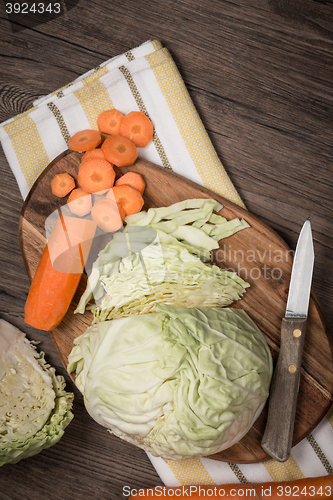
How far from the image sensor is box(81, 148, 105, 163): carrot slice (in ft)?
6.13

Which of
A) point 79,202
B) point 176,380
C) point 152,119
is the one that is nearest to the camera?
point 176,380

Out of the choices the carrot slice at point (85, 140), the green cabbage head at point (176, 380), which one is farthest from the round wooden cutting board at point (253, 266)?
the green cabbage head at point (176, 380)

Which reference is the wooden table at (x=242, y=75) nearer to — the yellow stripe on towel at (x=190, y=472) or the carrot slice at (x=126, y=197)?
the carrot slice at (x=126, y=197)

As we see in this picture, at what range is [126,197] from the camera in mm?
1827

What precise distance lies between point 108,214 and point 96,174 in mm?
221

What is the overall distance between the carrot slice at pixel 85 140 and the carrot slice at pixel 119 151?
0.17 feet

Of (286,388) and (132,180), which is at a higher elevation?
(132,180)

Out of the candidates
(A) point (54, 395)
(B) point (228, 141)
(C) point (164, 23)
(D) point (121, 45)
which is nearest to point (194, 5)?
(C) point (164, 23)

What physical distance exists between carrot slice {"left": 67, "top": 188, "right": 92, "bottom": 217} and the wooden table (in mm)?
449

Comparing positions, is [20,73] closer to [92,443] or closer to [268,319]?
[268,319]

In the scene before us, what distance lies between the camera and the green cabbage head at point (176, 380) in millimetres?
1503

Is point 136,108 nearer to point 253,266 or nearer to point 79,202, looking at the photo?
point 79,202

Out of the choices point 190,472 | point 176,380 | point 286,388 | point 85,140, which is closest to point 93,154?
point 85,140

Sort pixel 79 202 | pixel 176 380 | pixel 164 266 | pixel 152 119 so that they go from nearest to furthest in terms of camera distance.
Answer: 1. pixel 176 380
2. pixel 164 266
3. pixel 79 202
4. pixel 152 119
